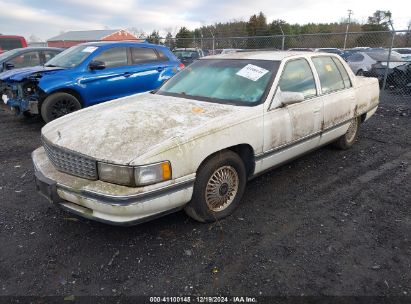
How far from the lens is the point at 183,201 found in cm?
285

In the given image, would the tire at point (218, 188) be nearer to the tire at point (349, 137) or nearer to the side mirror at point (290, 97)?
the side mirror at point (290, 97)

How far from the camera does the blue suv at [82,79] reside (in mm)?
6348

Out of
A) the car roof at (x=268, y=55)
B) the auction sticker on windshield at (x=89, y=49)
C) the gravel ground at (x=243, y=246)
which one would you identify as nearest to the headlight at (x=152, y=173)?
the gravel ground at (x=243, y=246)

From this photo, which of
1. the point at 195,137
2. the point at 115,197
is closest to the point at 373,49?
Result: the point at 195,137

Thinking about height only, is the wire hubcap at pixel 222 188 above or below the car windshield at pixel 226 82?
below

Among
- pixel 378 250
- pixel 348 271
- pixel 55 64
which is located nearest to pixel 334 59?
pixel 378 250

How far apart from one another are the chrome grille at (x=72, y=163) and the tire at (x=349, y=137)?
3923mm

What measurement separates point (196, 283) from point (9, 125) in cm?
655

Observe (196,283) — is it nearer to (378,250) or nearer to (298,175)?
(378,250)

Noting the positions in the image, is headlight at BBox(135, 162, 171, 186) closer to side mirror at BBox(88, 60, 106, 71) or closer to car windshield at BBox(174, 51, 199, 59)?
side mirror at BBox(88, 60, 106, 71)

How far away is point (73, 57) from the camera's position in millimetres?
6941

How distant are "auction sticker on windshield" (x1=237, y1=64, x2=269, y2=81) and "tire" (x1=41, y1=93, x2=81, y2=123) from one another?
4.01 m

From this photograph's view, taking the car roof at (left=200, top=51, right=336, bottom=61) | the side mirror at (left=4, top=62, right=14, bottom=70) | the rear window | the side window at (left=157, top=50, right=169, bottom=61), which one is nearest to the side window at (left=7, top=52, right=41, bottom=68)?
the side mirror at (left=4, top=62, right=14, bottom=70)

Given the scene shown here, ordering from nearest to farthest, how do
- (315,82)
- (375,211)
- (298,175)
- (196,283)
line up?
(196,283) → (375,211) → (315,82) → (298,175)
